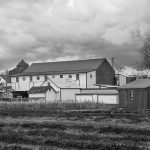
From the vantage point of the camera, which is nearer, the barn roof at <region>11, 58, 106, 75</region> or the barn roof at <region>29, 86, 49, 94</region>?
the barn roof at <region>29, 86, 49, 94</region>

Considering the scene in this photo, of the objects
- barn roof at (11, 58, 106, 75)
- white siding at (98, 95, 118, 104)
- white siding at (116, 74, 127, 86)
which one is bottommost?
white siding at (98, 95, 118, 104)

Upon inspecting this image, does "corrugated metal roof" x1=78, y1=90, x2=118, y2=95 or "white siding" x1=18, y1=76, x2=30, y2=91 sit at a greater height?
"white siding" x1=18, y1=76, x2=30, y2=91

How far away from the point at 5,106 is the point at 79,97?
1469cm

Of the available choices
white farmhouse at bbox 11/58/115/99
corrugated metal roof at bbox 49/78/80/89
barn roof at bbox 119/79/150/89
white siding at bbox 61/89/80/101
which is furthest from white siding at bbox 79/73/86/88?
barn roof at bbox 119/79/150/89

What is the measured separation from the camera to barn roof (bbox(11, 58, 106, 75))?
7700 cm

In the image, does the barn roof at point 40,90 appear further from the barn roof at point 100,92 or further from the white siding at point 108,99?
the white siding at point 108,99

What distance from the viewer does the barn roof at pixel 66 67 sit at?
77000 millimetres

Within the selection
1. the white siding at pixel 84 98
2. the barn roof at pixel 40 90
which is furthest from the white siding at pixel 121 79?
the white siding at pixel 84 98

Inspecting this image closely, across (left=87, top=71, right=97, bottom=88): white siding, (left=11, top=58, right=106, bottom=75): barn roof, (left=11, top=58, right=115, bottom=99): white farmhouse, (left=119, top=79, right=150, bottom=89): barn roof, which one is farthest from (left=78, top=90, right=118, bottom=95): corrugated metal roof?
(left=11, top=58, right=106, bottom=75): barn roof

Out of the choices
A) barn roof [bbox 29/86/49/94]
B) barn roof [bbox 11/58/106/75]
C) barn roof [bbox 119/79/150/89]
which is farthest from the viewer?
barn roof [bbox 11/58/106/75]

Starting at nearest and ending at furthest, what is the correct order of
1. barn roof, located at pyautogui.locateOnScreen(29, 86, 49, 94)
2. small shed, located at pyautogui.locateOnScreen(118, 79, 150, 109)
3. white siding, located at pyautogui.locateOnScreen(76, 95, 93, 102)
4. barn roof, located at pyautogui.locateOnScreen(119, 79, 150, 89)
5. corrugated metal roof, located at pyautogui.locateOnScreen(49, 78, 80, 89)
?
small shed, located at pyautogui.locateOnScreen(118, 79, 150, 109) < barn roof, located at pyautogui.locateOnScreen(119, 79, 150, 89) < white siding, located at pyautogui.locateOnScreen(76, 95, 93, 102) < barn roof, located at pyautogui.locateOnScreen(29, 86, 49, 94) < corrugated metal roof, located at pyautogui.locateOnScreen(49, 78, 80, 89)

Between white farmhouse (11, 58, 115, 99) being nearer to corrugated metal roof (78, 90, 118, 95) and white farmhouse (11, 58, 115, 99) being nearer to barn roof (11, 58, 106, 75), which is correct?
barn roof (11, 58, 106, 75)

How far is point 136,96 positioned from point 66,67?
3436 centimetres

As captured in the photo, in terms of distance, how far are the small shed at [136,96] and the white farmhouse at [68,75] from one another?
20.9 meters
